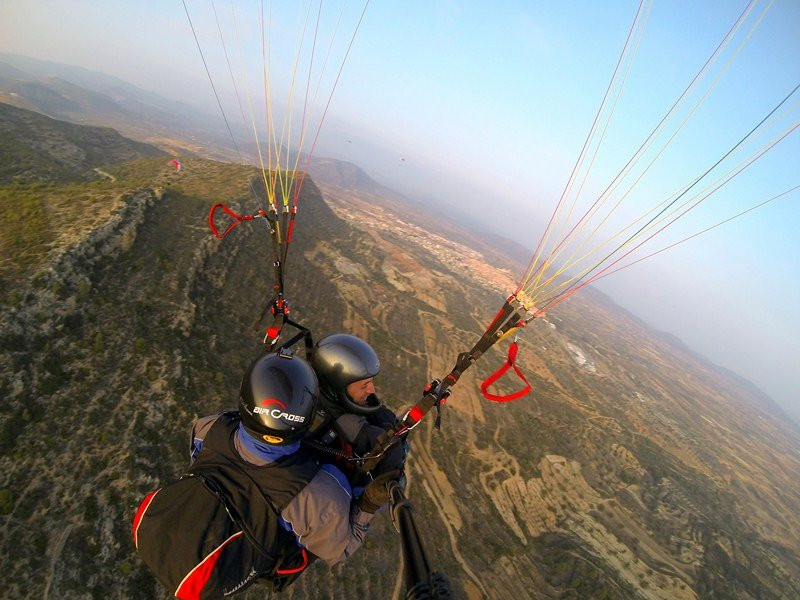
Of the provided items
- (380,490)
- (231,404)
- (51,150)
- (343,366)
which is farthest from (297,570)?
(51,150)

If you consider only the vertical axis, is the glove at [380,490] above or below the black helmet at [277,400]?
below

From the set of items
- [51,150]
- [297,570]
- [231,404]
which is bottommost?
[231,404]

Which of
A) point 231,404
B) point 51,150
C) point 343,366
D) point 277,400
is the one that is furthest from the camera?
point 51,150

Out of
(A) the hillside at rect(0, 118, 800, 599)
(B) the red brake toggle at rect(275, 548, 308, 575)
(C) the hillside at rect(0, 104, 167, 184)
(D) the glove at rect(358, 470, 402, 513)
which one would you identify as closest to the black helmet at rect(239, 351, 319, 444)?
(D) the glove at rect(358, 470, 402, 513)

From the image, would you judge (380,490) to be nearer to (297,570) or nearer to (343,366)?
(297,570)

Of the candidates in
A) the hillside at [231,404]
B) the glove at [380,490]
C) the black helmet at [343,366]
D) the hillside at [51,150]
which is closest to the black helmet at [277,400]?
the glove at [380,490]

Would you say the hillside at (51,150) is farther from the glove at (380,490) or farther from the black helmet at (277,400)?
the glove at (380,490)

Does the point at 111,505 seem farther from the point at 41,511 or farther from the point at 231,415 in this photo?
the point at 231,415
